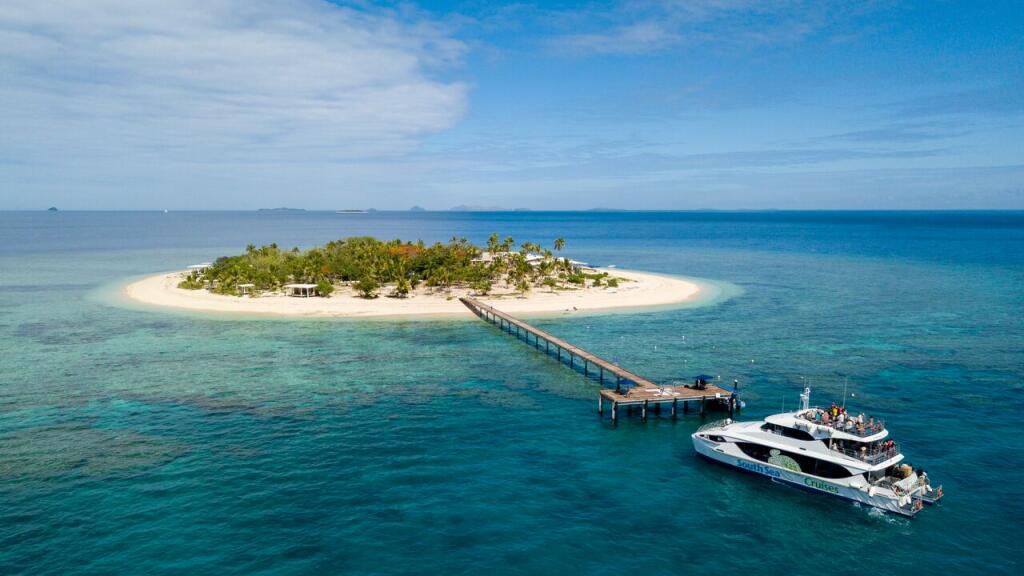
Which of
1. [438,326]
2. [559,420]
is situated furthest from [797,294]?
[559,420]

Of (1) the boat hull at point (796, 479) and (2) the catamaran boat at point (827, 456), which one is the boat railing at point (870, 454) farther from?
(1) the boat hull at point (796, 479)

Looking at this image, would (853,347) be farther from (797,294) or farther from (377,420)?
(377,420)

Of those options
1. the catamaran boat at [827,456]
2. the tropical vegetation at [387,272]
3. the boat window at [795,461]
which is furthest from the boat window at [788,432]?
the tropical vegetation at [387,272]

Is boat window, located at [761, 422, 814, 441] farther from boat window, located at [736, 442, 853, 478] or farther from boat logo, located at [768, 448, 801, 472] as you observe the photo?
boat logo, located at [768, 448, 801, 472]

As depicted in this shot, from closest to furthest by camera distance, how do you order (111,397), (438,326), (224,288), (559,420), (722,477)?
(722,477) < (559,420) < (111,397) < (438,326) < (224,288)

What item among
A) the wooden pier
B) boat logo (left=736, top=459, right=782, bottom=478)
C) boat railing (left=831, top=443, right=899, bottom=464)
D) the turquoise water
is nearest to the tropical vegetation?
the turquoise water

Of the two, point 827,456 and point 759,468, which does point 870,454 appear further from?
point 759,468
